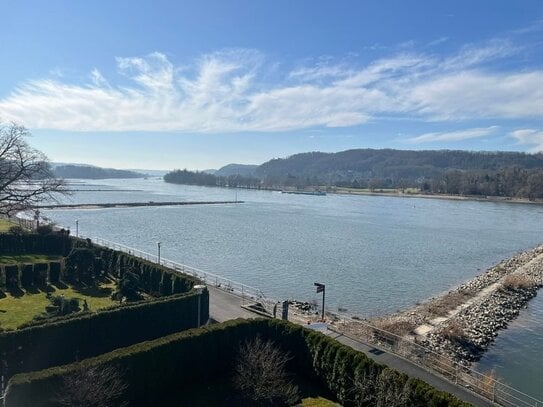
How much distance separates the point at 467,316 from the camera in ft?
99.9

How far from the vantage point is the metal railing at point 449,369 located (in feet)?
56.2

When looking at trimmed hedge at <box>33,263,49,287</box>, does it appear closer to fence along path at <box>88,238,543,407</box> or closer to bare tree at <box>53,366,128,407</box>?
fence along path at <box>88,238,543,407</box>

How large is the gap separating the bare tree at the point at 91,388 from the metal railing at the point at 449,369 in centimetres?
976

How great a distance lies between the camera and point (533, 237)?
7556 cm

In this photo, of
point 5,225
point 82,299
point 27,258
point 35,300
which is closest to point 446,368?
point 82,299

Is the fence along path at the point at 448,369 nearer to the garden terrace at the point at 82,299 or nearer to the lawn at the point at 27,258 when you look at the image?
the garden terrace at the point at 82,299

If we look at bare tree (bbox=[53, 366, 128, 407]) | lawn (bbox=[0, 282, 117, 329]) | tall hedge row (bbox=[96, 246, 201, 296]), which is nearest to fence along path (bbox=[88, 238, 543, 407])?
tall hedge row (bbox=[96, 246, 201, 296])

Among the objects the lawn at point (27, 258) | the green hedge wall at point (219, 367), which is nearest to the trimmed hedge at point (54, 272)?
the lawn at point (27, 258)

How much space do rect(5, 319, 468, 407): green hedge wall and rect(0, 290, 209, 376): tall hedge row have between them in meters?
3.59

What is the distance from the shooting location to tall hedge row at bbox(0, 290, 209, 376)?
16.3m

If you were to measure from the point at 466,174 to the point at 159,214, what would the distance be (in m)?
139

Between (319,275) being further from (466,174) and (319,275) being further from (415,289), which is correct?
(466,174)

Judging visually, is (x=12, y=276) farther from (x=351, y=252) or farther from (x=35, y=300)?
(x=351, y=252)

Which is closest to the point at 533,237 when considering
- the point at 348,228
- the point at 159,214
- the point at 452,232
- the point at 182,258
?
the point at 452,232
